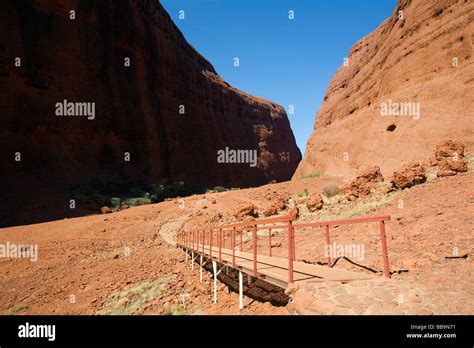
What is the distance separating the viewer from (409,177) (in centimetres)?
1383

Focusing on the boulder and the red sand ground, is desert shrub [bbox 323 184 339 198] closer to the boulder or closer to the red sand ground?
the red sand ground

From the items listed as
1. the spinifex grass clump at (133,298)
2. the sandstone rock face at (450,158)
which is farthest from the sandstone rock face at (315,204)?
the spinifex grass clump at (133,298)

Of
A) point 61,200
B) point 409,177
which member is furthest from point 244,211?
point 61,200

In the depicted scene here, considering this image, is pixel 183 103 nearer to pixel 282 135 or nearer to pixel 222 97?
pixel 222 97

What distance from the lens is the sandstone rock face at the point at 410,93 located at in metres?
17.9

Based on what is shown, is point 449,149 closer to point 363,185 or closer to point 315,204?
point 363,185

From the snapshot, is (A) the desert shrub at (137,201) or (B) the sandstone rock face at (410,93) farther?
(A) the desert shrub at (137,201)

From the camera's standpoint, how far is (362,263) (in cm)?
777

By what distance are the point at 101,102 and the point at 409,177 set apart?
36010mm

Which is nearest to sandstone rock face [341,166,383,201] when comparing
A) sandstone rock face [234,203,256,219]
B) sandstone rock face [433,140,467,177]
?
sandstone rock face [433,140,467,177]

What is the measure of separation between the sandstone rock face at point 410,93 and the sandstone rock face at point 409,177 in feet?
13.9

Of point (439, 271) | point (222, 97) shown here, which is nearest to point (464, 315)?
point (439, 271)

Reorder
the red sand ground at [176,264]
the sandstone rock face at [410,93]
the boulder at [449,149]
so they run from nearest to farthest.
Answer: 1. the red sand ground at [176,264]
2. the boulder at [449,149]
3. the sandstone rock face at [410,93]

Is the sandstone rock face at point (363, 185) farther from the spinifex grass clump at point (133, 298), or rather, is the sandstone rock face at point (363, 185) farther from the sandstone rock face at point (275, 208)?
A: the spinifex grass clump at point (133, 298)
